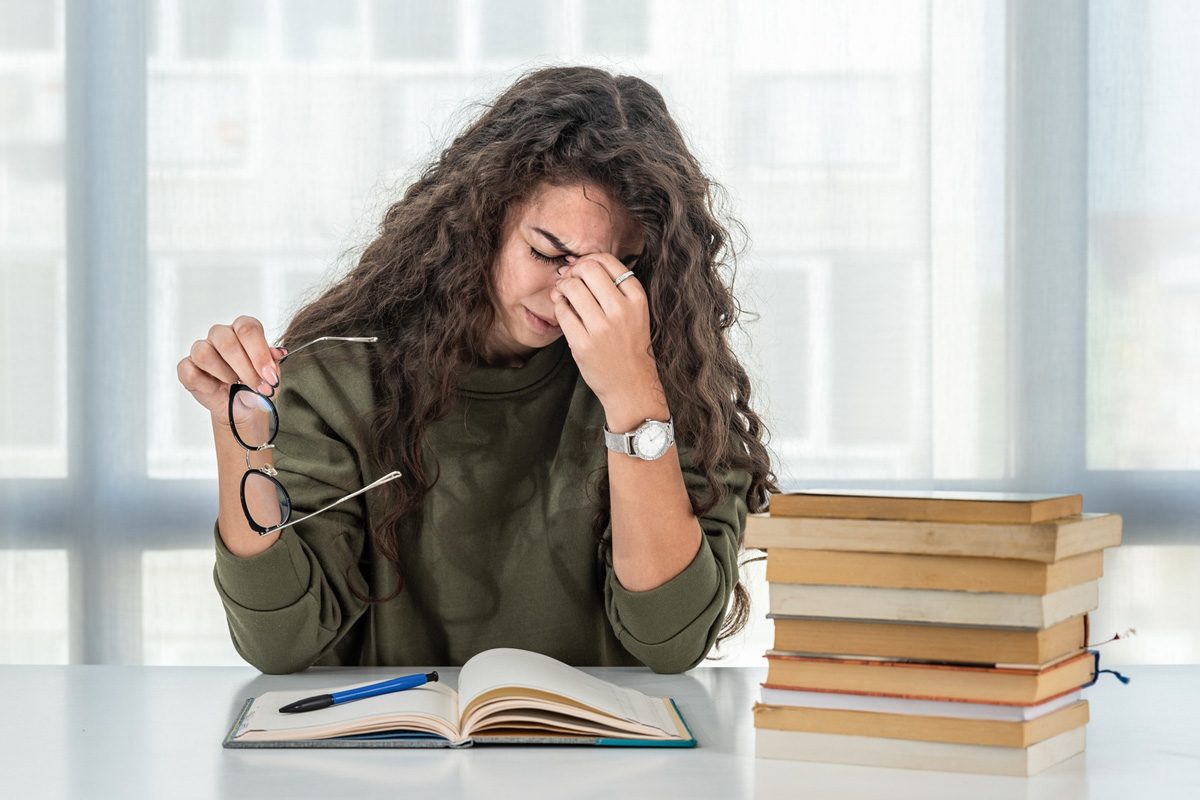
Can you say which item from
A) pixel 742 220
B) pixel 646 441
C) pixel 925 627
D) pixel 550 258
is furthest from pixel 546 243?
pixel 742 220

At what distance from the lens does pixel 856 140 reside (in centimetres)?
250

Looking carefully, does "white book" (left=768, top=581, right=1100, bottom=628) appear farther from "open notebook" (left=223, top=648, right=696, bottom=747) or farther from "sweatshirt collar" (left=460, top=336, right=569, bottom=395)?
"sweatshirt collar" (left=460, top=336, right=569, bottom=395)

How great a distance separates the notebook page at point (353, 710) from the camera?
2.91ft

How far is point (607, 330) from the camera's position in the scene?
1.20 meters

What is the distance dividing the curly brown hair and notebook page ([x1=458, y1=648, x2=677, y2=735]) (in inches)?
13.1

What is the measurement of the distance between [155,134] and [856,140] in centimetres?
146

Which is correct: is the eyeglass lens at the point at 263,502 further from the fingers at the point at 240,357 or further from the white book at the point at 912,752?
the white book at the point at 912,752

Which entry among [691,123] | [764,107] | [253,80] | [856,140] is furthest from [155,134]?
[856,140]

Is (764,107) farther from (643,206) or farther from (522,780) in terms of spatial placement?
(522,780)

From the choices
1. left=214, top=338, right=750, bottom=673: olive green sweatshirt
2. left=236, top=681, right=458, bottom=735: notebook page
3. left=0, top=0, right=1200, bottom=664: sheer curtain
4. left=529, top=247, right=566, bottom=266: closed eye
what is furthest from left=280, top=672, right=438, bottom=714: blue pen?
left=0, top=0, right=1200, bottom=664: sheer curtain

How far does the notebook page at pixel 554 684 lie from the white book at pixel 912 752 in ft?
0.33

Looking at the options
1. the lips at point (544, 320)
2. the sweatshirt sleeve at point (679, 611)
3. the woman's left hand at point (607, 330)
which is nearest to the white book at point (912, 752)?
the sweatshirt sleeve at point (679, 611)

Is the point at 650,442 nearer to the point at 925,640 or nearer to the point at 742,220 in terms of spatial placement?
the point at 925,640

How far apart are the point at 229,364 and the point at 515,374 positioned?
0.42m
